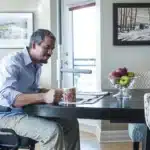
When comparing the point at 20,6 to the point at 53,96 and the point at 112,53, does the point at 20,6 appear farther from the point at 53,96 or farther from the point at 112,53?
the point at 53,96

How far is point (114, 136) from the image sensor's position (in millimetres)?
3980

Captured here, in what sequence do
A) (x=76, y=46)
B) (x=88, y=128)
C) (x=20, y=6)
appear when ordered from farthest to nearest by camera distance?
(x=20, y=6) < (x=76, y=46) < (x=88, y=128)

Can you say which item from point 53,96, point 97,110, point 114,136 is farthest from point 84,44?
point 97,110

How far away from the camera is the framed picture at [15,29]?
6.52 m

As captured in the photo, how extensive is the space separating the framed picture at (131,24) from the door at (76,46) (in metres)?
0.88

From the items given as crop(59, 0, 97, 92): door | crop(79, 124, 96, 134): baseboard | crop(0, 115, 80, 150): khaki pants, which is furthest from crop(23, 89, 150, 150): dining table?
crop(59, 0, 97, 92): door

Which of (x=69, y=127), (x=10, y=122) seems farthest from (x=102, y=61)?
(x=10, y=122)

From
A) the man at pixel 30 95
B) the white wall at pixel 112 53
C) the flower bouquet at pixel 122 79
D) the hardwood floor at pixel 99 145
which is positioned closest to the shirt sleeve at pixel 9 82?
the man at pixel 30 95

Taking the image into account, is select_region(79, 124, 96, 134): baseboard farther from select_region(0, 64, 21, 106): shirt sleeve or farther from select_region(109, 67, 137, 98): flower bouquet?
select_region(0, 64, 21, 106): shirt sleeve

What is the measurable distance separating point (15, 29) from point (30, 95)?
15.3 ft

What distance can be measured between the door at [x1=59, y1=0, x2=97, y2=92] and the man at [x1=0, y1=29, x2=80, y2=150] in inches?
97.3

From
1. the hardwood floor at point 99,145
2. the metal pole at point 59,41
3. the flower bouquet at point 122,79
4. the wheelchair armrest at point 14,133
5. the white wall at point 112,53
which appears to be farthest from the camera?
the metal pole at point 59,41

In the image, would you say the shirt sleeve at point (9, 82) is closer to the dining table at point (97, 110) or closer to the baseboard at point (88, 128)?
the dining table at point (97, 110)

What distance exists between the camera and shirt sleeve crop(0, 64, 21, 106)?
2104mm
